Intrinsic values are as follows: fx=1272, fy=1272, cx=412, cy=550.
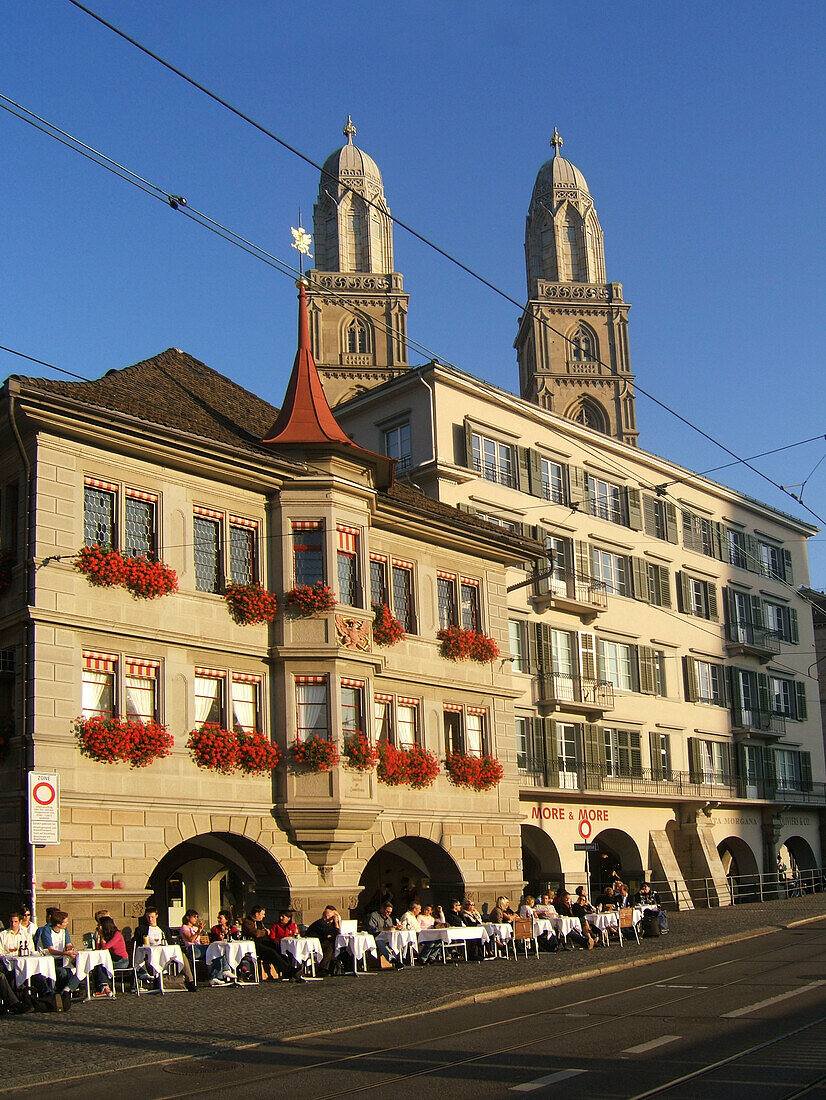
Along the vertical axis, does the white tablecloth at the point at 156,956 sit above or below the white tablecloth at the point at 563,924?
above

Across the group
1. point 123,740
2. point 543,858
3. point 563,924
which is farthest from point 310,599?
point 543,858

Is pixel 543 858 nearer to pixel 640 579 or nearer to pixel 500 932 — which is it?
pixel 640 579

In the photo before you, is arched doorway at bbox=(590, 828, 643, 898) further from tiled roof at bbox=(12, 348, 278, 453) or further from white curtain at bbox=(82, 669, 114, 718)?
white curtain at bbox=(82, 669, 114, 718)

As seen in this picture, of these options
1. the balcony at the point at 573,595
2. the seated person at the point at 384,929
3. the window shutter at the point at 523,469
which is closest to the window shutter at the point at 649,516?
the balcony at the point at 573,595

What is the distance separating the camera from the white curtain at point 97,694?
73.6 ft

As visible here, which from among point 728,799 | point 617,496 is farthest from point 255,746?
point 728,799

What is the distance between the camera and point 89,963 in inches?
755

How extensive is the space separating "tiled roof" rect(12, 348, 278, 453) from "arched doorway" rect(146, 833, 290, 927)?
26.6 ft

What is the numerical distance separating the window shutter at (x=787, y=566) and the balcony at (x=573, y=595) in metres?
17.7

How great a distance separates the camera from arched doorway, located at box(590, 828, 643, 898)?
4412cm

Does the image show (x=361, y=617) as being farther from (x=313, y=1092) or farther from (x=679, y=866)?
(x=679, y=866)

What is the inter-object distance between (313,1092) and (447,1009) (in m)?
7.32

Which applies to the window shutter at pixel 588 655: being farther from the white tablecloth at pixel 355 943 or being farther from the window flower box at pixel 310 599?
the white tablecloth at pixel 355 943

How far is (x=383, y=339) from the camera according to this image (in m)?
103
